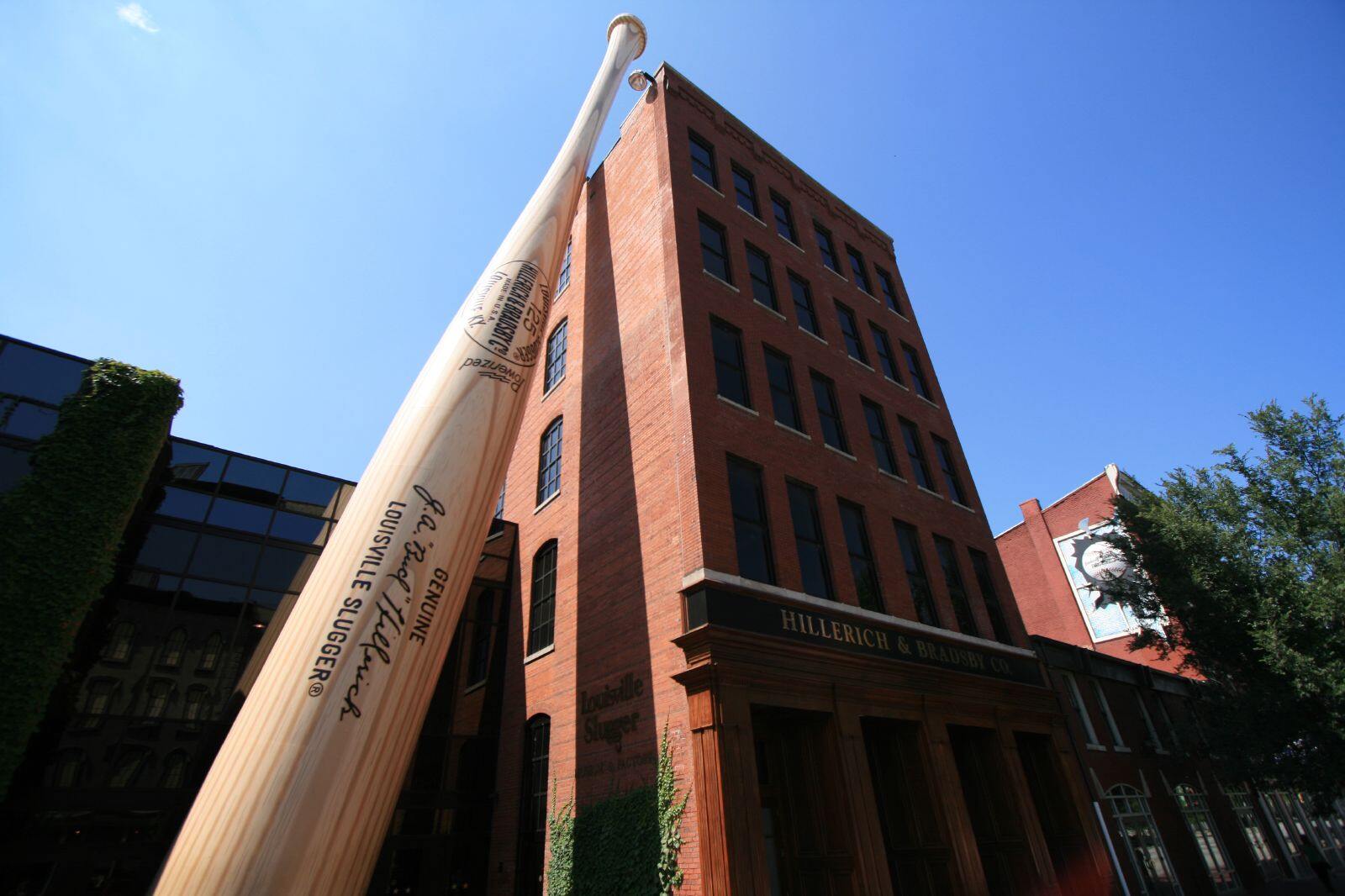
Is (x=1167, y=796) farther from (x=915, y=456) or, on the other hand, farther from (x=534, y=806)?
(x=534, y=806)

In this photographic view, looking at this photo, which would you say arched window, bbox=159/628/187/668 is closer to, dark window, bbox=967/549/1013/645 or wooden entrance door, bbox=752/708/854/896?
wooden entrance door, bbox=752/708/854/896

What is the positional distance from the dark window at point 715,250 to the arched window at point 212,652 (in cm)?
1268

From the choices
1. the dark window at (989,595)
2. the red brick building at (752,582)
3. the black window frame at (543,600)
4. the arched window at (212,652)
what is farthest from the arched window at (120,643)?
the dark window at (989,595)

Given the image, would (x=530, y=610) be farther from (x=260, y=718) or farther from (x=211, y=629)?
(x=260, y=718)

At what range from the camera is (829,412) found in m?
16.4

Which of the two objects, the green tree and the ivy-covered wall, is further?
the green tree

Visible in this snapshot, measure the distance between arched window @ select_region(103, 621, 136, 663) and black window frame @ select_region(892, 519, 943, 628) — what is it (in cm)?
1529

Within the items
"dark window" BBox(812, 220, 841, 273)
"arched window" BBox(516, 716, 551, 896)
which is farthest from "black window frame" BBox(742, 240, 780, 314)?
"arched window" BBox(516, 716, 551, 896)

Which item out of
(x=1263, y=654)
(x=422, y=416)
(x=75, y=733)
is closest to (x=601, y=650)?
(x=422, y=416)

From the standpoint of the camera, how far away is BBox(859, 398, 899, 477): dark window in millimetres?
17406

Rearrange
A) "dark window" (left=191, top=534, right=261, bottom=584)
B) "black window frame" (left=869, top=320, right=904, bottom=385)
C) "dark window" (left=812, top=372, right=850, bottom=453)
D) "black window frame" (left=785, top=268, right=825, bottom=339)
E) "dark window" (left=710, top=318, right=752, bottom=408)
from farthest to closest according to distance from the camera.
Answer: "black window frame" (left=869, top=320, right=904, bottom=385)
"black window frame" (left=785, top=268, right=825, bottom=339)
"dark window" (left=812, top=372, right=850, bottom=453)
"dark window" (left=710, top=318, right=752, bottom=408)
"dark window" (left=191, top=534, right=261, bottom=584)

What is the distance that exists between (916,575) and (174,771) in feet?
50.8

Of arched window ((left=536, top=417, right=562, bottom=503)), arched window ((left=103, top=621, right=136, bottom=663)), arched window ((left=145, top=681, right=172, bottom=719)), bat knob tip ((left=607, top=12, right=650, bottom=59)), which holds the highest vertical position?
bat knob tip ((left=607, top=12, right=650, bottom=59))

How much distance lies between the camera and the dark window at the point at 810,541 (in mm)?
12750
